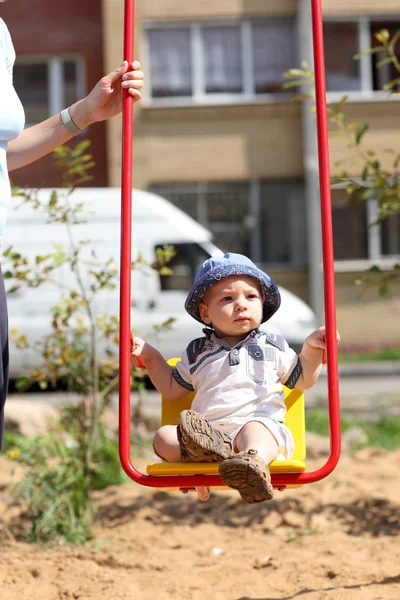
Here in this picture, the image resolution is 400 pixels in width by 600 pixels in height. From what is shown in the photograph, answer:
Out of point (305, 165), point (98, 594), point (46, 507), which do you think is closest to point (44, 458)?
point (46, 507)

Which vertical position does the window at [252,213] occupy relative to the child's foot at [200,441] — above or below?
above

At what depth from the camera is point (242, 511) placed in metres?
5.09

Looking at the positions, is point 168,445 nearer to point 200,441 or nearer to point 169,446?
point 169,446

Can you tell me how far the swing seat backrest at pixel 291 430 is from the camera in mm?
2832

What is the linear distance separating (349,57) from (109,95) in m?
14.5

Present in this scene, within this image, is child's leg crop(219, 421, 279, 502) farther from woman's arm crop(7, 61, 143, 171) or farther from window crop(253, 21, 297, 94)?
window crop(253, 21, 297, 94)

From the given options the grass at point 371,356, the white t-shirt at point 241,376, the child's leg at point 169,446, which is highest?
the grass at point 371,356

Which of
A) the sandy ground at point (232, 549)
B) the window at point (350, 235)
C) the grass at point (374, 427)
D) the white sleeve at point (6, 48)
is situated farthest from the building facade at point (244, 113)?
the white sleeve at point (6, 48)

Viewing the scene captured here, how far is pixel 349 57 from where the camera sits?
17.0 m

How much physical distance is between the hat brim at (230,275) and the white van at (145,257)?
7.79m

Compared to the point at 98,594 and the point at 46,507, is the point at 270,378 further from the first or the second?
the point at 46,507

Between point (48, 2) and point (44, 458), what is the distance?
44.8 feet

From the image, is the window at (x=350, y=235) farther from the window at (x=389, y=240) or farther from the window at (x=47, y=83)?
the window at (x=47, y=83)

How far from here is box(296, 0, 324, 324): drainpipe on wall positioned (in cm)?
1628
